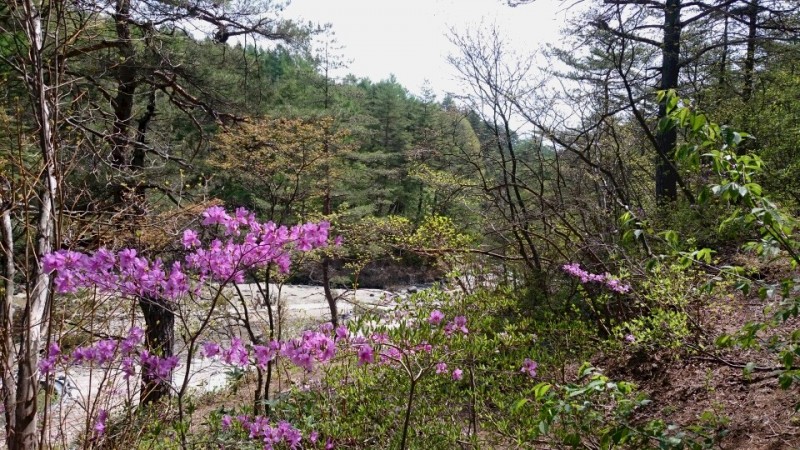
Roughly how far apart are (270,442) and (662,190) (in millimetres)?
6767

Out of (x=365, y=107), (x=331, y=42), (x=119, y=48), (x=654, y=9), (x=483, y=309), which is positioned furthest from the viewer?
(x=365, y=107)

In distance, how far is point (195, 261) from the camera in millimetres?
2266

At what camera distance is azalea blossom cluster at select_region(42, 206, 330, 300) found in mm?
2070

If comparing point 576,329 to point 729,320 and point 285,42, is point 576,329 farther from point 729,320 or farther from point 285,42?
point 285,42

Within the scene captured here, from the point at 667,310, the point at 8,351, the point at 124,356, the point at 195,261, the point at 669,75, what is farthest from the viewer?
the point at 669,75

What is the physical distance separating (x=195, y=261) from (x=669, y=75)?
7728mm

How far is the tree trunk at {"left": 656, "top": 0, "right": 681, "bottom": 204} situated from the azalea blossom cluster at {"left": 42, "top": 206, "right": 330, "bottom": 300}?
19.5ft

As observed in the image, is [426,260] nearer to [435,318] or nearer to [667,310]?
[667,310]

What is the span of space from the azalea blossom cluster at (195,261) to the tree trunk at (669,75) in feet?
19.5

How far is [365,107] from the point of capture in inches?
964

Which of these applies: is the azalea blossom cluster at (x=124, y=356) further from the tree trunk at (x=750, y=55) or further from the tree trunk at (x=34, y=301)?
the tree trunk at (x=750, y=55)

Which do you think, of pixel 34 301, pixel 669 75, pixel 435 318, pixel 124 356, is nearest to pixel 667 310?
pixel 435 318

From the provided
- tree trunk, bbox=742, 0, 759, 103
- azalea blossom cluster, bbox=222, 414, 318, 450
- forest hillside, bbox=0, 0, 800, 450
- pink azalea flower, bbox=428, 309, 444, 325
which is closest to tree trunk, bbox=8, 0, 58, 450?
forest hillside, bbox=0, 0, 800, 450

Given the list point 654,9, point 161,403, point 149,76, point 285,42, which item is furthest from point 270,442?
point 654,9
